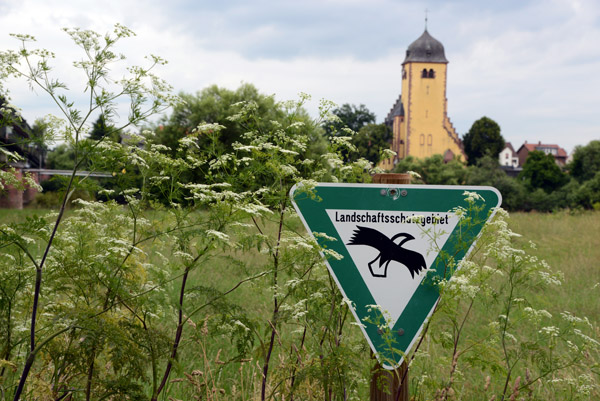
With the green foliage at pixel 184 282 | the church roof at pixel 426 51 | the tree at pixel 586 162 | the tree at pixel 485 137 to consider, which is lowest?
the green foliage at pixel 184 282

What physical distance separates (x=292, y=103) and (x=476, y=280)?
1.62 m

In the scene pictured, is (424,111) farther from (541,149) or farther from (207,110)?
(207,110)

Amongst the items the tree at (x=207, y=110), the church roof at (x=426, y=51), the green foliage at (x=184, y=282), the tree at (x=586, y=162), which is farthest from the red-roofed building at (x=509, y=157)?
the green foliage at (x=184, y=282)

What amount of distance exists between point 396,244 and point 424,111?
8984cm

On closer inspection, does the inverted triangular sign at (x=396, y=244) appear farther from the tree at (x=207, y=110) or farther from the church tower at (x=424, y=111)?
the church tower at (x=424, y=111)

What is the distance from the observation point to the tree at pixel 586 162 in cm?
6291

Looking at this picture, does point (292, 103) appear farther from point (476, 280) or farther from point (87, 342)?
point (87, 342)

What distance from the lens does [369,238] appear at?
2.64 metres

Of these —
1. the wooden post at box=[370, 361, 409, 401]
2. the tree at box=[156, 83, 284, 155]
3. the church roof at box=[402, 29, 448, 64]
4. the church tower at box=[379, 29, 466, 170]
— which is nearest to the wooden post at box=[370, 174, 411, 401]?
the wooden post at box=[370, 361, 409, 401]

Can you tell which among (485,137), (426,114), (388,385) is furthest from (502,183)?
(388,385)

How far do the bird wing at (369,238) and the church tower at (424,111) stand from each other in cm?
8317

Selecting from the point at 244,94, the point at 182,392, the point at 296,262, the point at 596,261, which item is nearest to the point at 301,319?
the point at 296,262

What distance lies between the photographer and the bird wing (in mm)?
2598

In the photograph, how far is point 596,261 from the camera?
11.1 metres
